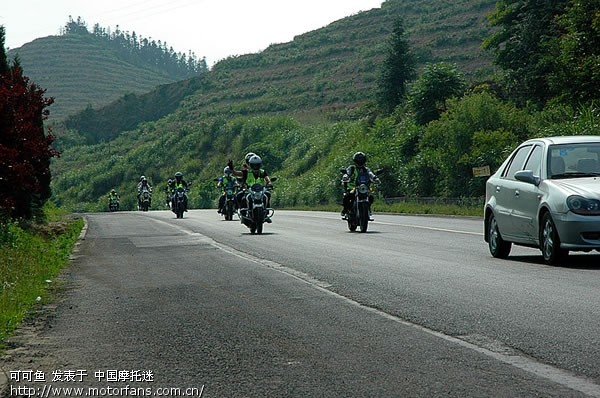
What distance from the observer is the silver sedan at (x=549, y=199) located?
13.0 meters

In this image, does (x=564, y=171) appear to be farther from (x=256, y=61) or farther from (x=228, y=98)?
(x=256, y=61)

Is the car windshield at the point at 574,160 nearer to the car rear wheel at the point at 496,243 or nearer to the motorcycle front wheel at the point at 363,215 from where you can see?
the car rear wheel at the point at 496,243

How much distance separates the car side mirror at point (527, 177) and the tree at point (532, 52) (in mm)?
43548

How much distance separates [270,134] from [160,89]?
235 feet

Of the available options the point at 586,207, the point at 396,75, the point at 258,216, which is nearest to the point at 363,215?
the point at 258,216

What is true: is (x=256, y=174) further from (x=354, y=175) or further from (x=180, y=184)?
(x=180, y=184)

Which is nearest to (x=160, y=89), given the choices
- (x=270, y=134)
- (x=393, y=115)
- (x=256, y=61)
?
(x=256, y=61)

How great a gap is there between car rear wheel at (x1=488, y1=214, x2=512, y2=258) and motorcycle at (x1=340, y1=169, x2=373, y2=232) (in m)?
9.25

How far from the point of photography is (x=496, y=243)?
51.4ft

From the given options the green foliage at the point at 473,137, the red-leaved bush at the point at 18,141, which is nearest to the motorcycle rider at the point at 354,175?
the red-leaved bush at the point at 18,141

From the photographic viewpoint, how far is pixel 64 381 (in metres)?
6.61

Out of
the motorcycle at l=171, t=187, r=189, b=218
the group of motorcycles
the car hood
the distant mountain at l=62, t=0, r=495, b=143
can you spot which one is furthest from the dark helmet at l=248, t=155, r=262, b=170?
the distant mountain at l=62, t=0, r=495, b=143

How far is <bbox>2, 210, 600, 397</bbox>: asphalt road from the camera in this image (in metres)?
6.32

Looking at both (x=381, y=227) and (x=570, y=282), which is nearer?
(x=570, y=282)
